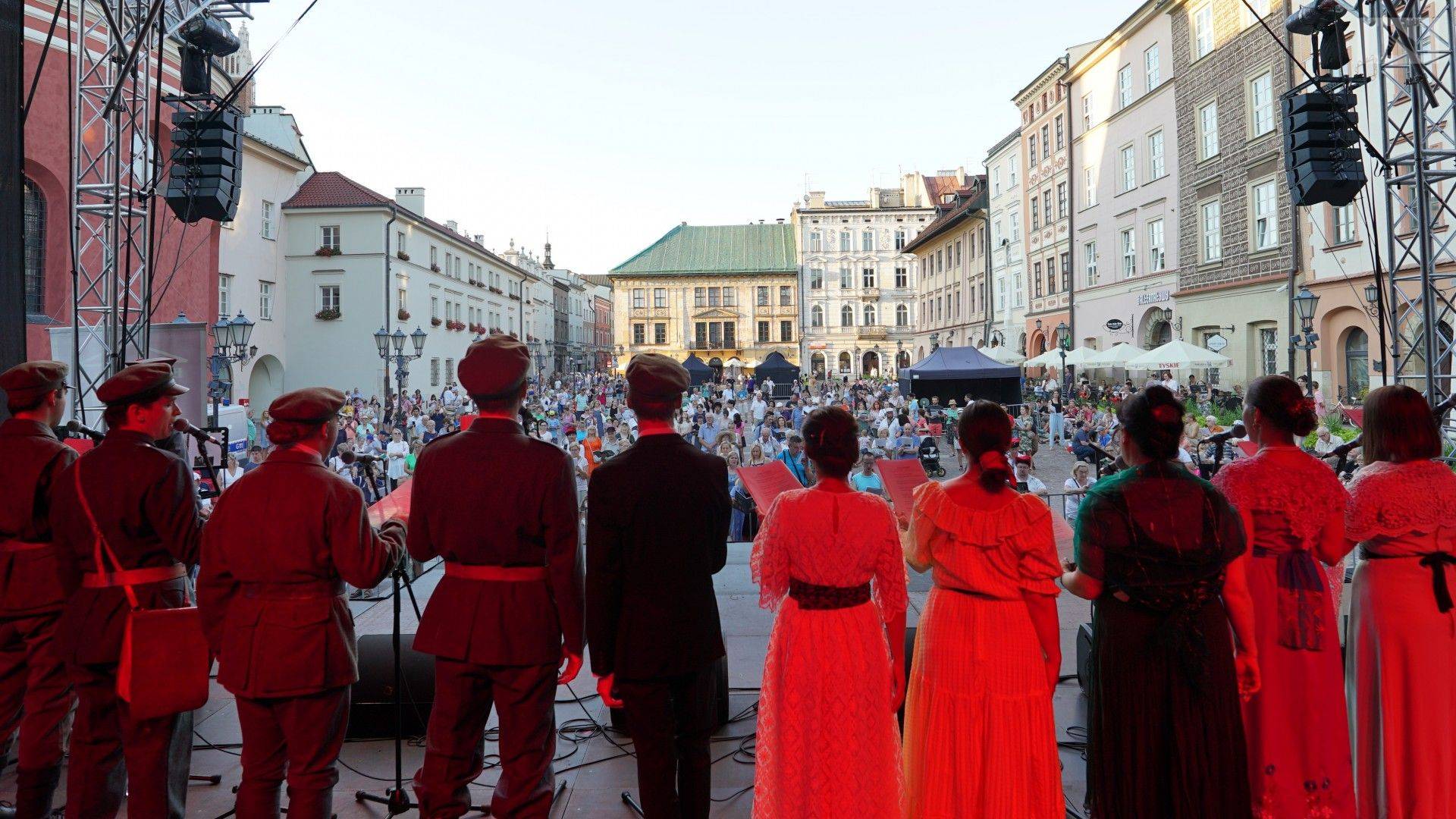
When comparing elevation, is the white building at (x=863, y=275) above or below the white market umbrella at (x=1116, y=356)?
above

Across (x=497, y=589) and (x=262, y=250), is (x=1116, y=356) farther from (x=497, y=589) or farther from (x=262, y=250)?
(x=262, y=250)

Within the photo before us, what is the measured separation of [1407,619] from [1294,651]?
0.44 m

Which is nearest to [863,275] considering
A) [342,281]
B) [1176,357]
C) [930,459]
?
[342,281]

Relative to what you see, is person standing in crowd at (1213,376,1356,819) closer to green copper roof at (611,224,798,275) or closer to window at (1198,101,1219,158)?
window at (1198,101,1219,158)

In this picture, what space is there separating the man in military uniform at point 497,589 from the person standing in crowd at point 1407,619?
9.71ft

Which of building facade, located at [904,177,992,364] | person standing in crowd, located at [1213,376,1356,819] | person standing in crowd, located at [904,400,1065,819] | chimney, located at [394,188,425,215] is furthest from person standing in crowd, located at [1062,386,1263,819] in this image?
chimney, located at [394,188,425,215]

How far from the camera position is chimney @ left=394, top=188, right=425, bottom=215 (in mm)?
43000

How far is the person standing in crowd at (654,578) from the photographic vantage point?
305cm

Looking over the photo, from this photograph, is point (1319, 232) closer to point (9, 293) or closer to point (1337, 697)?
point (1337, 697)

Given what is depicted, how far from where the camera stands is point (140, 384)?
3.37 meters

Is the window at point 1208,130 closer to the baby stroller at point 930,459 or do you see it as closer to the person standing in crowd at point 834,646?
the baby stroller at point 930,459

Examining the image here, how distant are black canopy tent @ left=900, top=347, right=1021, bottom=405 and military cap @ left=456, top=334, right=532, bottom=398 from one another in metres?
19.4

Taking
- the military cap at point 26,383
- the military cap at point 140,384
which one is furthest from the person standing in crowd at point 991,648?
the military cap at point 26,383

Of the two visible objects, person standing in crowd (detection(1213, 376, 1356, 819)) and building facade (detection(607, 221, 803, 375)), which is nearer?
person standing in crowd (detection(1213, 376, 1356, 819))
